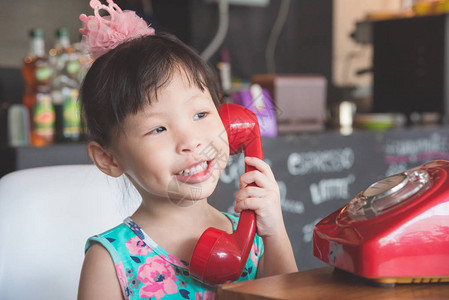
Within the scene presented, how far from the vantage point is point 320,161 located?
7.55 feet

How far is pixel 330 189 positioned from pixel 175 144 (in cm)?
171

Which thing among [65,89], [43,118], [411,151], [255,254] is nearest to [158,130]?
[255,254]

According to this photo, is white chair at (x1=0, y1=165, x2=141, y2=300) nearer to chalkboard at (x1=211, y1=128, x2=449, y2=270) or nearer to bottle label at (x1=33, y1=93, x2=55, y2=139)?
bottle label at (x1=33, y1=93, x2=55, y2=139)

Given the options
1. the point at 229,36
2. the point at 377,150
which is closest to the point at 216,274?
the point at 377,150

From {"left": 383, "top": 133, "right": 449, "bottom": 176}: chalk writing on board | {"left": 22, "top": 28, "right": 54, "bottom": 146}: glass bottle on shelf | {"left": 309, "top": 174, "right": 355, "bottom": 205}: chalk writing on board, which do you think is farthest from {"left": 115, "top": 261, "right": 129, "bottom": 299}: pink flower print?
{"left": 383, "top": 133, "right": 449, "bottom": 176}: chalk writing on board

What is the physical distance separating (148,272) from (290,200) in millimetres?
1465

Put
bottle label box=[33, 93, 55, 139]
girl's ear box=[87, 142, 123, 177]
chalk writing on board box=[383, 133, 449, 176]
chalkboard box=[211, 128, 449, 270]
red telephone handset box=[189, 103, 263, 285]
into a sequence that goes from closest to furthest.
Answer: red telephone handset box=[189, 103, 263, 285], girl's ear box=[87, 142, 123, 177], bottle label box=[33, 93, 55, 139], chalkboard box=[211, 128, 449, 270], chalk writing on board box=[383, 133, 449, 176]

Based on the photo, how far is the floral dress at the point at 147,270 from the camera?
80 centimetres

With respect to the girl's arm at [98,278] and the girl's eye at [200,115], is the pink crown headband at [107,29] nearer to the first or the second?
the girl's eye at [200,115]

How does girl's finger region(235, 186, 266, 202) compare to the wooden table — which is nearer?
the wooden table

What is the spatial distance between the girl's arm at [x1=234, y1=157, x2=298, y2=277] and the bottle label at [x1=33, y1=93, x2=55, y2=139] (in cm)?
103

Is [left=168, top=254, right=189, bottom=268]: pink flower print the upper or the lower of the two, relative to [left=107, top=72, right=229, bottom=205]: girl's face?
lower

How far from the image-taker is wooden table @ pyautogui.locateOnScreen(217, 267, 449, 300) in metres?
0.50

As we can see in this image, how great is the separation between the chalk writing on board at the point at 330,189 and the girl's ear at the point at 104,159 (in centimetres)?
153
